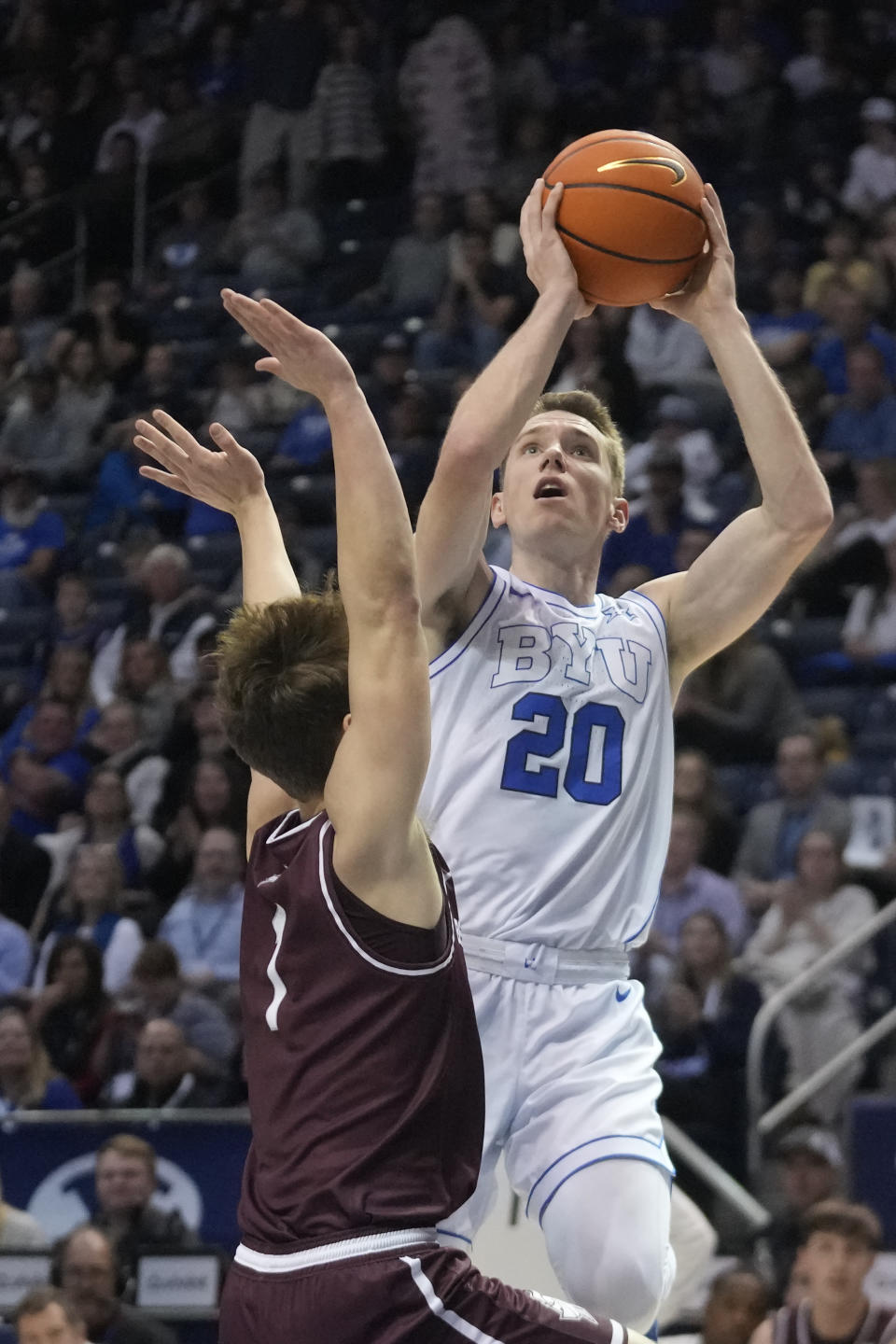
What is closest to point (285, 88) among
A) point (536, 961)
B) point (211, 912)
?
point (211, 912)

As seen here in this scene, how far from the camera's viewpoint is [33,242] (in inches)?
632

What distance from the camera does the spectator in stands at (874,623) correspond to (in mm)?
9391

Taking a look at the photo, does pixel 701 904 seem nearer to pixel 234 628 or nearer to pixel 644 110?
pixel 234 628

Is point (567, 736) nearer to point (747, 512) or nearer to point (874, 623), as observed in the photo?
point (747, 512)

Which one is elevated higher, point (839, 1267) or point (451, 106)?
point (451, 106)

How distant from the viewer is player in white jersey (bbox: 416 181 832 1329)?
387 cm

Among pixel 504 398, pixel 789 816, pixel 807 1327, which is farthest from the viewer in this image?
pixel 789 816

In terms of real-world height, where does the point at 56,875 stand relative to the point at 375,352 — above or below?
below

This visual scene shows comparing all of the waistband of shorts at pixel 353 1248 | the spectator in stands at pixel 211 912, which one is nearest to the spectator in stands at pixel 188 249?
the spectator in stands at pixel 211 912

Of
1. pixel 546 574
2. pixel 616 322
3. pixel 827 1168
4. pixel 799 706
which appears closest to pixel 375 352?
pixel 616 322

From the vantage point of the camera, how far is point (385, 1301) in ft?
9.56

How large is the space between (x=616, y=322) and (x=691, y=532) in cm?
226

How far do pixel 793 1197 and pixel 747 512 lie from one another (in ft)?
11.6

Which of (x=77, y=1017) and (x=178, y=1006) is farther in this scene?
(x=77, y=1017)
